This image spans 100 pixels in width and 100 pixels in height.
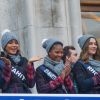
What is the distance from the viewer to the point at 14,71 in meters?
6.36

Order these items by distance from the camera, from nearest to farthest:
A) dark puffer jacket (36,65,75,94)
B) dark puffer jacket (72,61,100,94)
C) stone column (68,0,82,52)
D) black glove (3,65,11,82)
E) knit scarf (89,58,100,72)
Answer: black glove (3,65,11,82)
dark puffer jacket (36,65,75,94)
dark puffer jacket (72,61,100,94)
knit scarf (89,58,100,72)
stone column (68,0,82,52)

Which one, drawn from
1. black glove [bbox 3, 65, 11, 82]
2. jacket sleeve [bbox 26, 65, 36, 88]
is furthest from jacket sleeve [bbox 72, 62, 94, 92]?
black glove [bbox 3, 65, 11, 82]

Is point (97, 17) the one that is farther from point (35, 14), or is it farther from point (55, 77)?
point (55, 77)

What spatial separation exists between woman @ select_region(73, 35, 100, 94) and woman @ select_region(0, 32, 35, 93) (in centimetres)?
64

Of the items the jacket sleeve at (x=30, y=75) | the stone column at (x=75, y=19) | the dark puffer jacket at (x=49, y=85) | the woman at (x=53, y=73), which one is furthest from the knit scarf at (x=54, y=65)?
the stone column at (x=75, y=19)

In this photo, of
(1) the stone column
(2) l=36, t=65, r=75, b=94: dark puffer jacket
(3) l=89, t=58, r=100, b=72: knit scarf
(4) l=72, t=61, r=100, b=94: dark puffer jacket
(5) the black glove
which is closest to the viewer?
(5) the black glove

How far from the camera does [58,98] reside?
5.30 m

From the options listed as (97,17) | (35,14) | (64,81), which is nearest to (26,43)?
(35,14)

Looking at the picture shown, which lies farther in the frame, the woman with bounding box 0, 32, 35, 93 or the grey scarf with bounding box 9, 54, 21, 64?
the grey scarf with bounding box 9, 54, 21, 64

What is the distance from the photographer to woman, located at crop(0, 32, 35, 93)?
6.23 m

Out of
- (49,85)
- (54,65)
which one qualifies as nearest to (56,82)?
(49,85)

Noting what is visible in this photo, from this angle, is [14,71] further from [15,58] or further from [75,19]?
[75,19]

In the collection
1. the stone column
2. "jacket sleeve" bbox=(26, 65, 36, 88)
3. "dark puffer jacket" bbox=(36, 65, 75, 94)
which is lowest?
"dark puffer jacket" bbox=(36, 65, 75, 94)

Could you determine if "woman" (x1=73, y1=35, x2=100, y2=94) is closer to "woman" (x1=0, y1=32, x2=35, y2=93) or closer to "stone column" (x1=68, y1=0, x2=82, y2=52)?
"woman" (x1=0, y1=32, x2=35, y2=93)
